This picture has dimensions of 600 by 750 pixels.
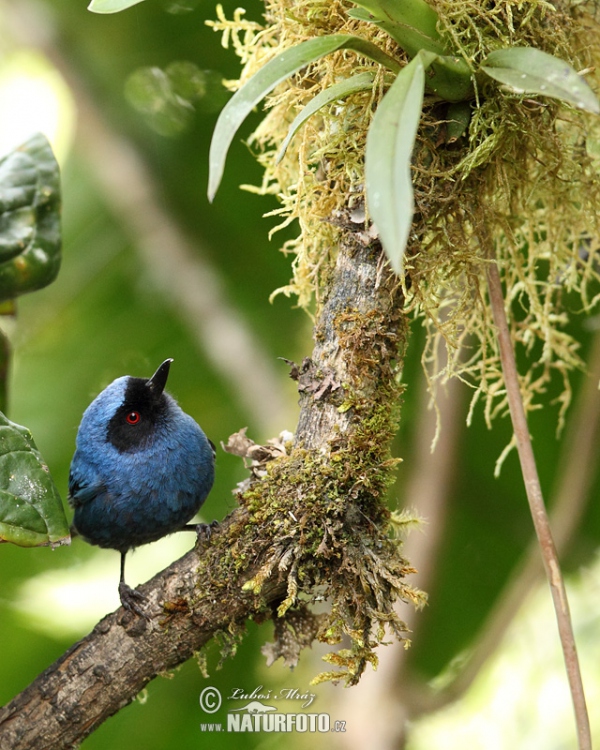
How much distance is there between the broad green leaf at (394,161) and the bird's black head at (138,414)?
1.74 m

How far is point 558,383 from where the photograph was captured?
363 centimetres

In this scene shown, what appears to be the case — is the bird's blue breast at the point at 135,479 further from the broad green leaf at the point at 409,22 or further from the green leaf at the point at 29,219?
the broad green leaf at the point at 409,22

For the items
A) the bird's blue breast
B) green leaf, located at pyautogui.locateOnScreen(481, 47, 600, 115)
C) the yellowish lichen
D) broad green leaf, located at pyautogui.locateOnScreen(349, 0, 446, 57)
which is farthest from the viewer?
the bird's blue breast

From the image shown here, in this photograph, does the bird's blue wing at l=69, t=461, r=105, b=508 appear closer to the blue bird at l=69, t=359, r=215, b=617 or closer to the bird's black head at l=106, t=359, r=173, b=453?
the blue bird at l=69, t=359, r=215, b=617

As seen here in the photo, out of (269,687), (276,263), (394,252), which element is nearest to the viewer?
(394,252)

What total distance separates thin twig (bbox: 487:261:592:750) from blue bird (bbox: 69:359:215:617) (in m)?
1.30

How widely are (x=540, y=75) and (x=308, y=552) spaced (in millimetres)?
1155

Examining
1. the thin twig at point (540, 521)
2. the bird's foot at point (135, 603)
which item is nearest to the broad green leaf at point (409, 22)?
the thin twig at point (540, 521)

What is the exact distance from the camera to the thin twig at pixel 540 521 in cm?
170

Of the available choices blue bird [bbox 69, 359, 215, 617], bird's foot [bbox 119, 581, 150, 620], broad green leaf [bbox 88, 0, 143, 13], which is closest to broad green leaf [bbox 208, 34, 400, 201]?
broad green leaf [bbox 88, 0, 143, 13]

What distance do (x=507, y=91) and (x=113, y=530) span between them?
206 centimetres

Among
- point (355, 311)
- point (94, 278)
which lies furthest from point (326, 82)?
point (94, 278)

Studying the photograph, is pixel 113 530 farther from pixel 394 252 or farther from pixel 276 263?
pixel 394 252

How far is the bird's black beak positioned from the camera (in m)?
2.94
